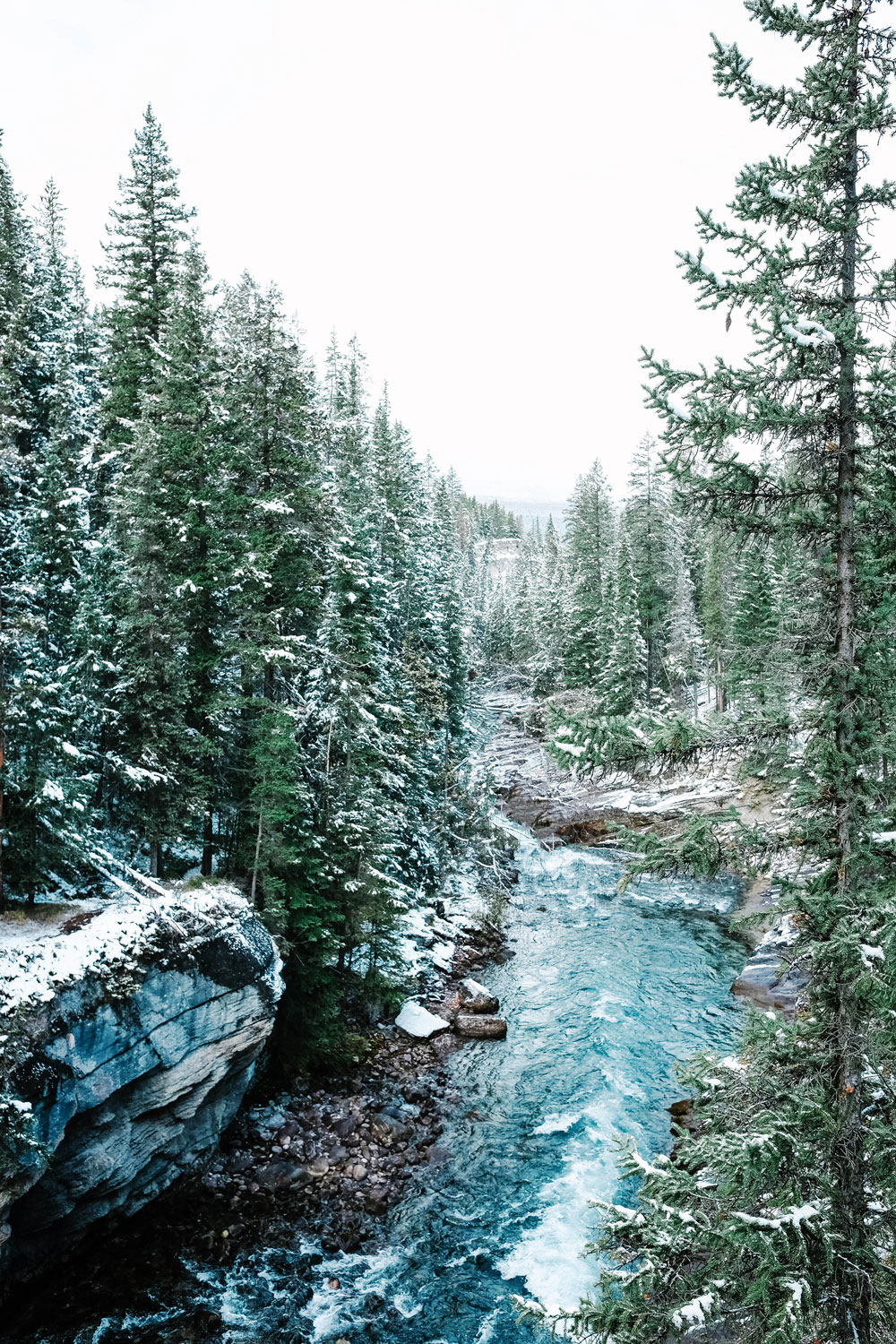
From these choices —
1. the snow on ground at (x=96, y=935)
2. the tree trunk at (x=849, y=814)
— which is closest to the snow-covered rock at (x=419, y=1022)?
the snow on ground at (x=96, y=935)

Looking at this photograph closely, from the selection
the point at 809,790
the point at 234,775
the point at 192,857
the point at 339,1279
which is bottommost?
the point at 339,1279

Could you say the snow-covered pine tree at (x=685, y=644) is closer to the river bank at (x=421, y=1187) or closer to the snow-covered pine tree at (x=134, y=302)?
the river bank at (x=421, y=1187)

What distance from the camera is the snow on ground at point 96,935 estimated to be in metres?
11.3

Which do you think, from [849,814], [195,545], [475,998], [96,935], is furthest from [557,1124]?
[195,545]

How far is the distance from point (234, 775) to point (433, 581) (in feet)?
86.0

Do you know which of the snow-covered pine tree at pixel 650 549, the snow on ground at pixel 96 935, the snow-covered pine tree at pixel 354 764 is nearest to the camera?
the snow on ground at pixel 96 935

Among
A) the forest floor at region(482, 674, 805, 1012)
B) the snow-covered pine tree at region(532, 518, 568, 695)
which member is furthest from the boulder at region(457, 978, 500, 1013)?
the snow-covered pine tree at region(532, 518, 568, 695)

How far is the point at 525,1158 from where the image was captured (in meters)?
16.2

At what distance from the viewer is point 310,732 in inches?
878

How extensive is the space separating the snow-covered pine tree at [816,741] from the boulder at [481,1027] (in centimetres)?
1465

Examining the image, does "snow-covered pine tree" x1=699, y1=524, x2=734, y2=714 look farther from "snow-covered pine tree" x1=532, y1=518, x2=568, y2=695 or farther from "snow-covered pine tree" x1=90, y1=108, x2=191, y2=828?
"snow-covered pine tree" x1=90, y1=108, x2=191, y2=828

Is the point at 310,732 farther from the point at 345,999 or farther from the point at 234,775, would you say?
the point at 345,999

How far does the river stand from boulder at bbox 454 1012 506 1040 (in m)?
0.35

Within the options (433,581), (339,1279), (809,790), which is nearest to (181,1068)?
(339,1279)
